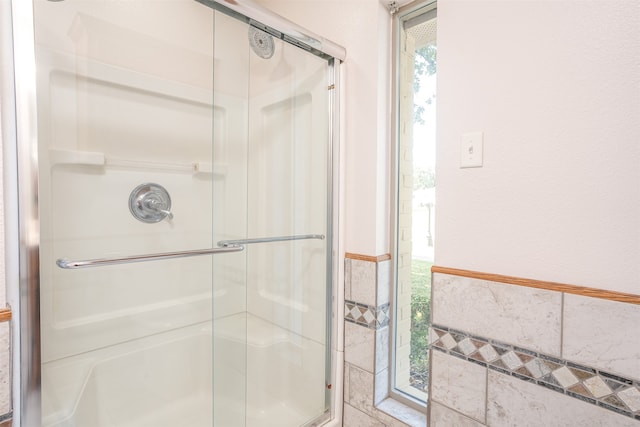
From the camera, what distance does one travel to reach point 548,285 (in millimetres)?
841

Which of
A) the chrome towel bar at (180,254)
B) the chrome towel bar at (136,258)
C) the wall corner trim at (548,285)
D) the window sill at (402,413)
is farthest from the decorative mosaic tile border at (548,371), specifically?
the chrome towel bar at (136,258)

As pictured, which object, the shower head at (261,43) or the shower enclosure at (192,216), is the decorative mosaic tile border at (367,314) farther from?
the shower head at (261,43)

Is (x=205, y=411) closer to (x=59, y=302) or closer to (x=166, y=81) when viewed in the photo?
(x=59, y=302)

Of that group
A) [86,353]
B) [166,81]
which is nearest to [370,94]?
[166,81]

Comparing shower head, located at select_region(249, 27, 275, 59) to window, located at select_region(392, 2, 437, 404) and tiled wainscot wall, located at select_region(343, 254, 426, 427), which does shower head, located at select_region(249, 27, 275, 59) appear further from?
tiled wainscot wall, located at select_region(343, 254, 426, 427)

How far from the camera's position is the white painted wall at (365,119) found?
126 cm

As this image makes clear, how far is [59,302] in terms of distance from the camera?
105 centimetres

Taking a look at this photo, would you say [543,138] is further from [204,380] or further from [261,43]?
[204,380]

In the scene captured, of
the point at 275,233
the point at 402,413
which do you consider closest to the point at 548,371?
the point at 402,413

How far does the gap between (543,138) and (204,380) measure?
1.51 metres

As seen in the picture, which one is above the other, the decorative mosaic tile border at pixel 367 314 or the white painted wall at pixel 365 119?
the white painted wall at pixel 365 119

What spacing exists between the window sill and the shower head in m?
1.49

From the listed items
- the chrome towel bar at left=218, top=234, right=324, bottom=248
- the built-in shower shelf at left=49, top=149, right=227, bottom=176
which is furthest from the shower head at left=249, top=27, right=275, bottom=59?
the chrome towel bar at left=218, top=234, right=324, bottom=248

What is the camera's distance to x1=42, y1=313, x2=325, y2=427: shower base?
3.93ft
